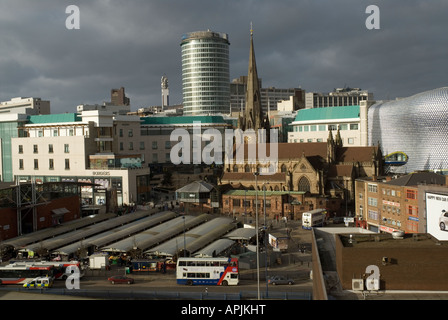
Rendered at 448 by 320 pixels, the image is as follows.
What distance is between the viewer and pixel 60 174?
326 feet

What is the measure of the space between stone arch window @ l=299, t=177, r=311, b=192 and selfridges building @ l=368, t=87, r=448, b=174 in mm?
36244

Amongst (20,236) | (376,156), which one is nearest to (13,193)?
(20,236)

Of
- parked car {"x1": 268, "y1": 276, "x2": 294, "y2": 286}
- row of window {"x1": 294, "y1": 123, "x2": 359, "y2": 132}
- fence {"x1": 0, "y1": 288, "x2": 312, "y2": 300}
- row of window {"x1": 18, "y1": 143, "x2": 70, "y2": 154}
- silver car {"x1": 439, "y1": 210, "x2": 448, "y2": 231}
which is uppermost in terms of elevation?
row of window {"x1": 294, "y1": 123, "x2": 359, "y2": 132}

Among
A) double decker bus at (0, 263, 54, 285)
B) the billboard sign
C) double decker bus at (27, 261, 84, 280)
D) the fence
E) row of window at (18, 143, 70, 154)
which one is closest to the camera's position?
the fence

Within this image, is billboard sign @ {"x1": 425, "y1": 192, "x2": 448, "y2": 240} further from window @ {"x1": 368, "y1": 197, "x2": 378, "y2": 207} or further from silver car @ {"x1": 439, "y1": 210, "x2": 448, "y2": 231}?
window @ {"x1": 368, "y1": 197, "x2": 378, "y2": 207}

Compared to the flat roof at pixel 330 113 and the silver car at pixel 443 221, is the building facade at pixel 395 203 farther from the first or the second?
the flat roof at pixel 330 113

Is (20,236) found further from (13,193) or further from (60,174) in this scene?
(60,174)

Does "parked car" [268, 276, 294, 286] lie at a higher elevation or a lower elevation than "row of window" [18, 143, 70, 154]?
lower

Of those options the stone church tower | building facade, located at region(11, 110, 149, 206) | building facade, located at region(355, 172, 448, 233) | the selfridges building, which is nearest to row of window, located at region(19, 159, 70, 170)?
building facade, located at region(11, 110, 149, 206)

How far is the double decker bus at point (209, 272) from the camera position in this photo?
44094 millimetres

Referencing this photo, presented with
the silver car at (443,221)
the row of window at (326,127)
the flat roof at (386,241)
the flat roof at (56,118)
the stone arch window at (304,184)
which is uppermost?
the flat roof at (56,118)

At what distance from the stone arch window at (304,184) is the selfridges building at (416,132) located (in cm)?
3624

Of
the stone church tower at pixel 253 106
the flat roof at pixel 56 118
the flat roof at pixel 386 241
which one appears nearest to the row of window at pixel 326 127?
the stone church tower at pixel 253 106

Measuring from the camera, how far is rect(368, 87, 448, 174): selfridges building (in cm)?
10438
